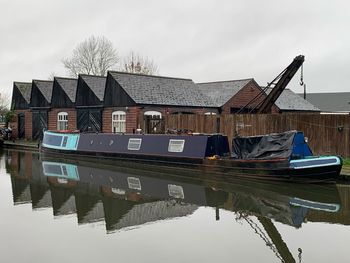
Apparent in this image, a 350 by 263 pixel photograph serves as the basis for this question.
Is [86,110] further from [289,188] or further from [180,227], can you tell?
[180,227]

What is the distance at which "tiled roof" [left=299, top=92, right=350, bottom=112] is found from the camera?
4912 cm

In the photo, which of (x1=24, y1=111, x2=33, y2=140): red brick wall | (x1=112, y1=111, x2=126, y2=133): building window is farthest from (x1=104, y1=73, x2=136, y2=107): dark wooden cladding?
(x1=24, y1=111, x2=33, y2=140): red brick wall

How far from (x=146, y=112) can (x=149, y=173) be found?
262 inches

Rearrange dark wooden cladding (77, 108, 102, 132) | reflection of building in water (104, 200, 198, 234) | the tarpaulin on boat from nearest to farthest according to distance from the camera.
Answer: reflection of building in water (104, 200, 198, 234)
the tarpaulin on boat
dark wooden cladding (77, 108, 102, 132)

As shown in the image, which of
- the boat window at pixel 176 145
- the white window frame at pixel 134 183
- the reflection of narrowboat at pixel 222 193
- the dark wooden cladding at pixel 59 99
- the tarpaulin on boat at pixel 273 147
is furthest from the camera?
the dark wooden cladding at pixel 59 99

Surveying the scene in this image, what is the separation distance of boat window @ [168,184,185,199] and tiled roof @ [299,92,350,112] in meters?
39.3

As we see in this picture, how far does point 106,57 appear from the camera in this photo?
1957 inches

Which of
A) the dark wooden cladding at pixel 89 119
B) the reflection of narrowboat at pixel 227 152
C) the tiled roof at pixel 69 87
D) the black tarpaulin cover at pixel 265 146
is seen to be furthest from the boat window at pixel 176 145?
the tiled roof at pixel 69 87

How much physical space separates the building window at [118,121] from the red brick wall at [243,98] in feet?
21.3

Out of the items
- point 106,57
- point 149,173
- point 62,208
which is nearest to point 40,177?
point 149,173

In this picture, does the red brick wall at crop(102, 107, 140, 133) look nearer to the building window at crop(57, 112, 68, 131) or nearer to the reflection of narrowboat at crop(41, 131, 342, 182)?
the reflection of narrowboat at crop(41, 131, 342, 182)

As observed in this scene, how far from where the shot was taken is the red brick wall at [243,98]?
27.0 metres

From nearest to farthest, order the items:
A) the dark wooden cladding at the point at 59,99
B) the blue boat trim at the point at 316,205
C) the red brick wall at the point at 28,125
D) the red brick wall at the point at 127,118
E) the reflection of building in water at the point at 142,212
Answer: the reflection of building in water at the point at 142,212, the blue boat trim at the point at 316,205, the red brick wall at the point at 127,118, the dark wooden cladding at the point at 59,99, the red brick wall at the point at 28,125

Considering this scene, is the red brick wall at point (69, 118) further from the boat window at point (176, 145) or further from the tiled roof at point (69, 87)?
the boat window at point (176, 145)
